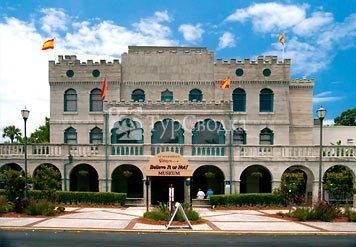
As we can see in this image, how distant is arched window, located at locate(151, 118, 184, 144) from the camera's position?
117 feet

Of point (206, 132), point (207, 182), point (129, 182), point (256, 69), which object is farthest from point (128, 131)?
point (256, 69)

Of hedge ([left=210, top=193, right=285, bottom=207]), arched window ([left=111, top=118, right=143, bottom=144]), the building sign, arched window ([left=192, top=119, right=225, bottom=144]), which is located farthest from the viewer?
arched window ([left=111, top=118, right=143, bottom=144])

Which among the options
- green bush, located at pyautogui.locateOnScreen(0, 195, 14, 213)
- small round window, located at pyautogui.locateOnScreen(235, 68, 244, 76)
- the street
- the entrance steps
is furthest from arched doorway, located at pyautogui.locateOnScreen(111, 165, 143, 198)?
the street

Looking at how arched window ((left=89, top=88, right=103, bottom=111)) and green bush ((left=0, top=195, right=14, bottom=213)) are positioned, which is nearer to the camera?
green bush ((left=0, top=195, right=14, bottom=213))

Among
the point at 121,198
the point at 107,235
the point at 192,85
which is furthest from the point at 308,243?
the point at 192,85

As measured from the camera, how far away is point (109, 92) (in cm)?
4047

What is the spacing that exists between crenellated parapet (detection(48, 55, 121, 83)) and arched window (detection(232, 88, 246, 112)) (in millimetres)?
11149

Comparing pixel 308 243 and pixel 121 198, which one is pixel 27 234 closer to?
pixel 308 243

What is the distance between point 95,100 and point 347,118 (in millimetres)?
46653

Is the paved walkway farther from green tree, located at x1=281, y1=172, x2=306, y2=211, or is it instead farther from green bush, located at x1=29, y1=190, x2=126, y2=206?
green bush, located at x1=29, y1=190, x2=126, y2=206

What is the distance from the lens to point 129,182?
36.8 metres

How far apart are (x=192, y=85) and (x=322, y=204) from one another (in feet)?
68.1

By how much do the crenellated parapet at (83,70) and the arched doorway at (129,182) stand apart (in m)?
9.50

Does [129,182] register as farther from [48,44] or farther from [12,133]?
[12,133]
